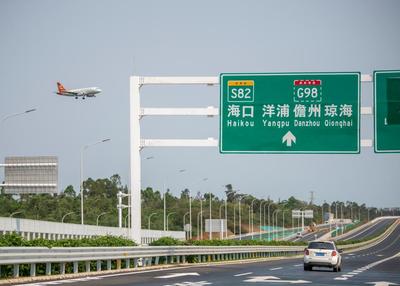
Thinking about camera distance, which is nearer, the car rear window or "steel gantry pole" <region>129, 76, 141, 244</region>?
"steel gantry pole" <region>129, 76, 141, 244</region>

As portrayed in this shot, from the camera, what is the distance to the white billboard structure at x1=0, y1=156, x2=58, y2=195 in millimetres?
52719

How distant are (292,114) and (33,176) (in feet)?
60.7

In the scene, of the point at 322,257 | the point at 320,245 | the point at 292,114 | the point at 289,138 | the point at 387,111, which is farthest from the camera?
the point at 320,245

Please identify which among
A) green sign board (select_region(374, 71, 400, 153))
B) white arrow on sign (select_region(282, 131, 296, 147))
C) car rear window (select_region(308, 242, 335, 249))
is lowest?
car rear window (select_region(308, 242, 335, 249))

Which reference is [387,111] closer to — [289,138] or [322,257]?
Answer: [289,138]

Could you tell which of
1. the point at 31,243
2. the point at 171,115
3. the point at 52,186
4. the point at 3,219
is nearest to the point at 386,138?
the point at 171,115

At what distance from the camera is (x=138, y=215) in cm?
4238

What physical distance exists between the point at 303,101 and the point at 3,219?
82.3ft

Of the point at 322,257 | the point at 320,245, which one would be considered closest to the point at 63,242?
the point at 322,257

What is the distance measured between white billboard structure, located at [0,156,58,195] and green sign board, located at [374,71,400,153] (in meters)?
20.1

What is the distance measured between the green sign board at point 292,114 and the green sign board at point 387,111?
82 cm

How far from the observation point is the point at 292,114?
130ft

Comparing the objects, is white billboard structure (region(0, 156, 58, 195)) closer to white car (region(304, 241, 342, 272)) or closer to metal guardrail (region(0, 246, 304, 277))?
metal guardrail (region(0, 246, 304, 277))

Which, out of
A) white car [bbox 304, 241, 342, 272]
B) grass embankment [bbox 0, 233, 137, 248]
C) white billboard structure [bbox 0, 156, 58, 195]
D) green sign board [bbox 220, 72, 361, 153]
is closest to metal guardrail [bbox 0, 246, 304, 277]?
grass embankment [bbox 0, 233, 137, 248]
